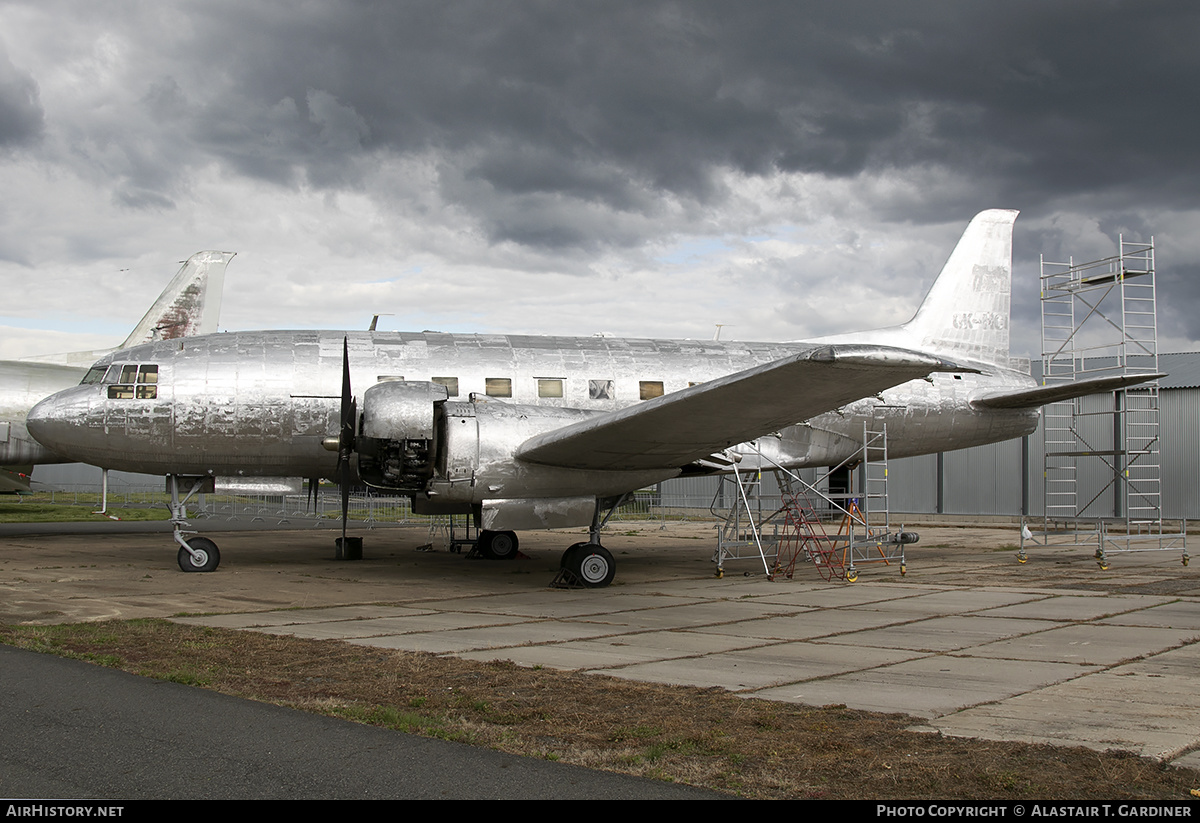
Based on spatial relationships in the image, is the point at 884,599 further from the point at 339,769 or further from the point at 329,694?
the point at 339,769

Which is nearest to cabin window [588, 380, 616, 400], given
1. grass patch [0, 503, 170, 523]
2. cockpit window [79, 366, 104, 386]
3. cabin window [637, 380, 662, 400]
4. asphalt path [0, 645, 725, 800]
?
cabin window [637, 380, 662, 400]

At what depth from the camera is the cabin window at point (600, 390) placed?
52.5 ft

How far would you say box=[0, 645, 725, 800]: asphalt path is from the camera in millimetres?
4496

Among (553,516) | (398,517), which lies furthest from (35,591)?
(398,517)

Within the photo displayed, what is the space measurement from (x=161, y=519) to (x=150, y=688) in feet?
99.7

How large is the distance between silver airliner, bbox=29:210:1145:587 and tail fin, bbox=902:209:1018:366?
3 centimetres

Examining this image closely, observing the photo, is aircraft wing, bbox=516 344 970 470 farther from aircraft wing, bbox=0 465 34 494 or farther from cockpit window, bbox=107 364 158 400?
aircraft wing, bbox=0 465 34 494

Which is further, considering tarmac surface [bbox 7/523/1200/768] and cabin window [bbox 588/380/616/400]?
cabin window [bbox 588/380/616/400]

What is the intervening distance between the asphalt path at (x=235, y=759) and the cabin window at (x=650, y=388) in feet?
34.7

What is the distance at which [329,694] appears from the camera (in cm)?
657

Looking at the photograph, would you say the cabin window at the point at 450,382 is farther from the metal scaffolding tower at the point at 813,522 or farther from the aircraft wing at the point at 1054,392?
the aircraft wing at the point at 1054,392

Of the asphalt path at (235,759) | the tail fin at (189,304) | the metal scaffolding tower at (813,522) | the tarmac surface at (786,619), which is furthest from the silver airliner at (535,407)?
the tail fin at (189,304)

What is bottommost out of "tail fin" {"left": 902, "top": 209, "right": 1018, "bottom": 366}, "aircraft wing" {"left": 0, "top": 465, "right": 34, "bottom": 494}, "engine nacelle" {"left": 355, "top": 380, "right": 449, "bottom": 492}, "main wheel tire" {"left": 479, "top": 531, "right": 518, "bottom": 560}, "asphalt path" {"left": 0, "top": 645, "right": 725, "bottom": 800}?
"main wheel tire" {"left": 479, "top": 531, "right": 518, "bottom": 560}

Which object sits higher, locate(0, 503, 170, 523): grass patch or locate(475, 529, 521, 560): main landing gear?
locate(475, 529, 521, 560): main landing gear
